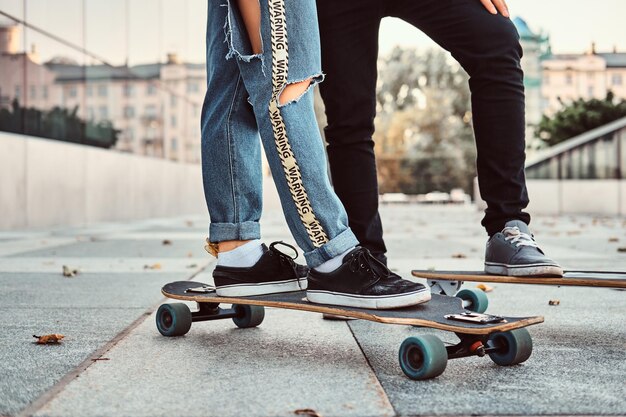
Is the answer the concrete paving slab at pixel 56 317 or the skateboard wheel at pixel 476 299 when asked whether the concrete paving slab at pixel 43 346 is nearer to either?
the concrete paving slab at pixel 56 317

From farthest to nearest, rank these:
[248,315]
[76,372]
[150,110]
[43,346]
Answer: [150,110], [248,315], [43,346], [76,372]

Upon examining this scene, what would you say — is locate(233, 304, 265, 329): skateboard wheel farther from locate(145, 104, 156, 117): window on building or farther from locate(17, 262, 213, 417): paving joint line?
locate(145, 104, 156, 117): window on building

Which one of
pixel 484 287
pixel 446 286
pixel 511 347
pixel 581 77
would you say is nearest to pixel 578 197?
pixel 581 77

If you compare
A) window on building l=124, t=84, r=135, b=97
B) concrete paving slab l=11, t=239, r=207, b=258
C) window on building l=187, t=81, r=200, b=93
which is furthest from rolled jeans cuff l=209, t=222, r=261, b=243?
window on building l=187, t=81, r=200, b=93

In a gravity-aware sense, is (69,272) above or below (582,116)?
below

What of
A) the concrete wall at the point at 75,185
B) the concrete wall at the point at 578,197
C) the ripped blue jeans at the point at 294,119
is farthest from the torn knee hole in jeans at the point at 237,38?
the concrete wall at the point at 578,197

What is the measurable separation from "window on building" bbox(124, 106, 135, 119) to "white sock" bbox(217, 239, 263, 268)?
469 inches

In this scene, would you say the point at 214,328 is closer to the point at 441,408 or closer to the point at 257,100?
the point at 257,100

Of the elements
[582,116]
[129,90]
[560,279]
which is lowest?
[560,279]

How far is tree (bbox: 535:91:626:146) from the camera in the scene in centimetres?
2533

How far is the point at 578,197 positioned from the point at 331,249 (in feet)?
59.5

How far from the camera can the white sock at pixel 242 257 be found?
2377 mm

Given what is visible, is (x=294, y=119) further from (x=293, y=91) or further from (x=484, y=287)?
(x=484, y=287)

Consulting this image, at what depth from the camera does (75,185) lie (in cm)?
1087
